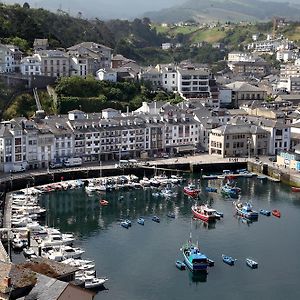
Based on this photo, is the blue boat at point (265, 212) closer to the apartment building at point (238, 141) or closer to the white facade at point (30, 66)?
the apartment building at point (238, 141)

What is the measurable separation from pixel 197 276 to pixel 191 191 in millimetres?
10883

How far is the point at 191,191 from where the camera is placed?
1298 inches

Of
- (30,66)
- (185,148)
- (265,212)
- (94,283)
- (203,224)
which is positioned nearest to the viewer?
(94,283)

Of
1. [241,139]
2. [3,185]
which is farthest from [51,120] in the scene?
[241,139]

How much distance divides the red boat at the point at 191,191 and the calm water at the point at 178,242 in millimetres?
458

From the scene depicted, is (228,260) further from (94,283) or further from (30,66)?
(30,66)

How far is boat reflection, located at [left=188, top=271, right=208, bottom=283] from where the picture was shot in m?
22.1

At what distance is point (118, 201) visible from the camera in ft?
105

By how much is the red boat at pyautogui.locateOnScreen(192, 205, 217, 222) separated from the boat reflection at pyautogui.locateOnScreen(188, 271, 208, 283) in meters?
6.10

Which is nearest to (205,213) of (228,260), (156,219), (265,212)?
(156,219)

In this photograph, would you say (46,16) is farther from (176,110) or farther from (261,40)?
(261,40)

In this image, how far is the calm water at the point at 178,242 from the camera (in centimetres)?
2122

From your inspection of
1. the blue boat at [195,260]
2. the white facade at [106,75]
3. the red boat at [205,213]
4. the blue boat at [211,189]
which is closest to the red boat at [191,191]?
the blue boat at [211,189]

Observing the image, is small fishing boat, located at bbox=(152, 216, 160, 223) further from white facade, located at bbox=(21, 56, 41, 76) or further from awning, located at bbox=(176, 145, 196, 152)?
white facade, located at bbox=(21, 56, 41, 76)
